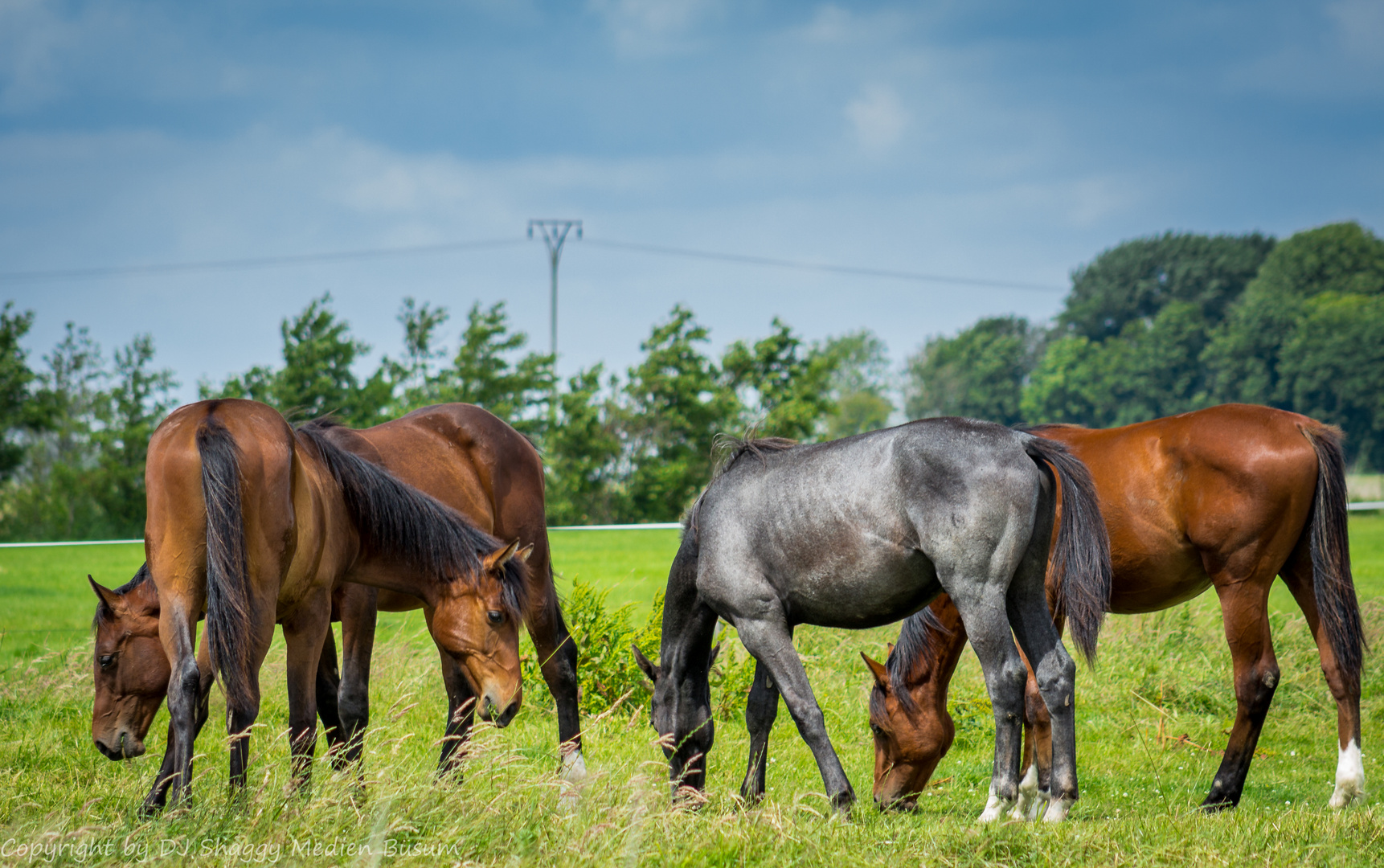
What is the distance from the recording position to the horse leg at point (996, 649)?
13.6 ft

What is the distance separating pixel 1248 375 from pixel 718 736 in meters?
64.2

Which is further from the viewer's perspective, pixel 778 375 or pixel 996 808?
pixel 778 375

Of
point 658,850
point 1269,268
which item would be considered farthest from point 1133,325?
point 658,850

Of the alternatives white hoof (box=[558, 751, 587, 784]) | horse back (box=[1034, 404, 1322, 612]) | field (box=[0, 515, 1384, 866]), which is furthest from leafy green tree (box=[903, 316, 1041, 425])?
white hoof (box=[558, 751, 587, 784])

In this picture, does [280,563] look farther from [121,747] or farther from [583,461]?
[583,461]

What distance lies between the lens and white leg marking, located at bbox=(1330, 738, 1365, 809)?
5.38 m

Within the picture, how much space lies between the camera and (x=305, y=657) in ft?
15.2

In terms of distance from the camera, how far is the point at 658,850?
3.69m

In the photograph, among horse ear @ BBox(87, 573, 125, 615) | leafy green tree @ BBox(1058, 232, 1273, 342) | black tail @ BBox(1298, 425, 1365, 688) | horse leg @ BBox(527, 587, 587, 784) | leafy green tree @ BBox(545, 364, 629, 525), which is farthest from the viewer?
leafy green tree @ BBox(1058, 232, 1273, 342)

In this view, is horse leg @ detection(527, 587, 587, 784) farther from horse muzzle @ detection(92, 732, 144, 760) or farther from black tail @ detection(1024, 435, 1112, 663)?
black tail @ detection(1024, 435, 1112, 663)

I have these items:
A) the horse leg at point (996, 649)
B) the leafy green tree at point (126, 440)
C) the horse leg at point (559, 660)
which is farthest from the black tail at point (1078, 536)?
the leafy green tree at point (126, 440)

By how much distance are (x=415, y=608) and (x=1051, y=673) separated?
3673 mm

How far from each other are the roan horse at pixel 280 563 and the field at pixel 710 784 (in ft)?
0.89

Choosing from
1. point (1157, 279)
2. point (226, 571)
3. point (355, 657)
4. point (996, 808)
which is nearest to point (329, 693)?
point (355, 657)
